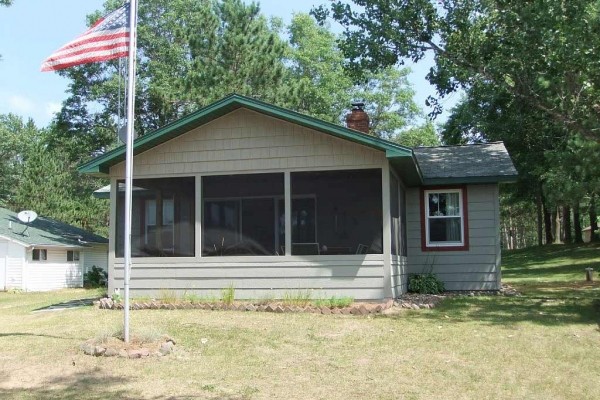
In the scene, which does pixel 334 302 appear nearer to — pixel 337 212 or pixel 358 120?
pixel 337 212

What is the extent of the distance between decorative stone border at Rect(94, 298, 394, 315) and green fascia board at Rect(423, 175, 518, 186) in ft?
12.9

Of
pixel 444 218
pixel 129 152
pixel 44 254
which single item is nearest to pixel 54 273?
pixel 44 254

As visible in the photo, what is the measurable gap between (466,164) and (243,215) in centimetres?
615

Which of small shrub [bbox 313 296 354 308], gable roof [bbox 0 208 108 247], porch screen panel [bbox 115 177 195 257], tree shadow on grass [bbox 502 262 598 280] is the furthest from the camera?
gable roof [bbox 0 208 108 247]

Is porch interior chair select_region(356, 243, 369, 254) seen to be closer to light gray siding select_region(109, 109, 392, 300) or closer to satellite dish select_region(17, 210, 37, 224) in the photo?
light gray siding select_region(109, 109, 392, 300)

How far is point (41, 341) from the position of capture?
8.39 meters

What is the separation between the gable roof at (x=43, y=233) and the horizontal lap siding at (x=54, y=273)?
2.03 ft

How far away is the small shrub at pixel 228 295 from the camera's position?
1114cm

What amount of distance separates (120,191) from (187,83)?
14552mm

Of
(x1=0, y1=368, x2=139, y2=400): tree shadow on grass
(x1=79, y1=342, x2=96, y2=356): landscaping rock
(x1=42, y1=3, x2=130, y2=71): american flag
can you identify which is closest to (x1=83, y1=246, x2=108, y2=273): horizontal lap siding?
(x1=42, y1=3, x2=130, y2=71): american flag

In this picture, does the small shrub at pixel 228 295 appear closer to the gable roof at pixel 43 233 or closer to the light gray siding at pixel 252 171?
the light gray siding at pixel 252 171

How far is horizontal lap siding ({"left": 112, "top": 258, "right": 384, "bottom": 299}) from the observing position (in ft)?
36.3

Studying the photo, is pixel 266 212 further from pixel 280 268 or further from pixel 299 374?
pixel 299 374

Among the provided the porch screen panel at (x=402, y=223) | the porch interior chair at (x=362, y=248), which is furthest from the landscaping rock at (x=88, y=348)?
the porch screen panel at (x=402, y=223)
